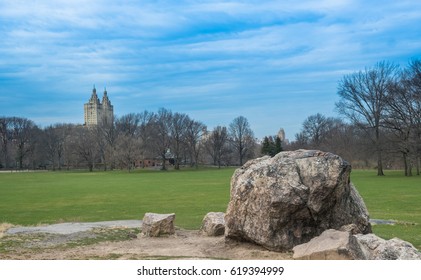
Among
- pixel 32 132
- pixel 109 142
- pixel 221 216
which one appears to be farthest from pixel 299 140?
pixel 221 216

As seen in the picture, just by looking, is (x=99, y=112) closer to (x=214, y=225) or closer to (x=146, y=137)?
(x=146, y=137)

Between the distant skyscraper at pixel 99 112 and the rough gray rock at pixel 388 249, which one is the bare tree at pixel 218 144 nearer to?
the distant skyscraper at pixel 99 112

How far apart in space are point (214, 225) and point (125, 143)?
357 ft

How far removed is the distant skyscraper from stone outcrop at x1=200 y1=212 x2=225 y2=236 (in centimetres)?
11806

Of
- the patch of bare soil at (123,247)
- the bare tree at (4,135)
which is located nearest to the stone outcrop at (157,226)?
the patch of bare soil at (123,247)

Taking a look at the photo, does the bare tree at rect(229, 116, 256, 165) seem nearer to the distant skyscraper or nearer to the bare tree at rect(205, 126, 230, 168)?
the bare tree at rect(205, 126, 230, 168)

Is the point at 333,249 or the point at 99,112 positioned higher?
the point at 99,112

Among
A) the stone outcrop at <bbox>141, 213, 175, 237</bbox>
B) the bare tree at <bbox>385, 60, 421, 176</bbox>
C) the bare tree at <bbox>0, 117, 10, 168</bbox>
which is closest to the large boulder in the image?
the stone outcrop at <bbox>141, 213, 175, 237</bbox>

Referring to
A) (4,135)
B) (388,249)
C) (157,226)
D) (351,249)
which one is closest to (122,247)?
(157,226)

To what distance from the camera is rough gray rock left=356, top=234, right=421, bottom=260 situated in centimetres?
1084

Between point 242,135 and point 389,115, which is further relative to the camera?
point 242,135

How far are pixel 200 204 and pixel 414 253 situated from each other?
21.2 metres

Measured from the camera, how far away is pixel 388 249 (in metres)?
11.3

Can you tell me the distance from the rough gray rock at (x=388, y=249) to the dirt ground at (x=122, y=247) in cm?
199
